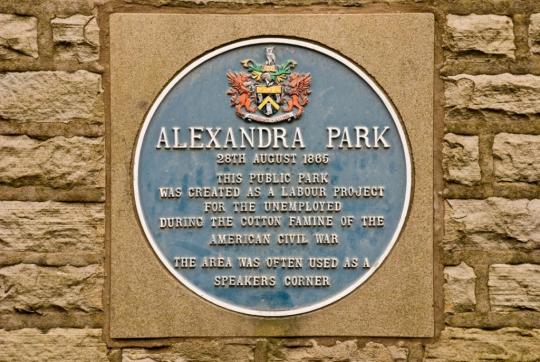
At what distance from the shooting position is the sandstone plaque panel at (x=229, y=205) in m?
4.17

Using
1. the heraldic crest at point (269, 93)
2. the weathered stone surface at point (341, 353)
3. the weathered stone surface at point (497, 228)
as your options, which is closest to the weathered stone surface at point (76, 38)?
the heraldic crest at point (269, 93)

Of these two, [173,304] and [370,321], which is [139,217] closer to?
[173,304]

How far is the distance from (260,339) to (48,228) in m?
1.18

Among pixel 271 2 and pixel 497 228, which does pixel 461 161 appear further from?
pixel 271 2

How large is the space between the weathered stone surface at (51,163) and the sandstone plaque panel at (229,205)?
0.12 m

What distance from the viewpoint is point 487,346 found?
13.7 feet

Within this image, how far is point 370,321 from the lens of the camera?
4164 millimetres

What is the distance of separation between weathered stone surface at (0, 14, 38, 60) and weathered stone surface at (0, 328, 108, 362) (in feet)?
4.49

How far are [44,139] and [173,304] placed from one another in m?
1.04

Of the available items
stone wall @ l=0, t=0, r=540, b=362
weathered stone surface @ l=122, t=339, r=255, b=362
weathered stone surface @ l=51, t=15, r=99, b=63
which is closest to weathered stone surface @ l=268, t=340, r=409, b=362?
stone wall @ l=0, t=0, r=540, b=362

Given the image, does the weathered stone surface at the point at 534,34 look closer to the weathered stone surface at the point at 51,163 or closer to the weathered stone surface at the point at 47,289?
the weathered stone surface at the point at 51,163

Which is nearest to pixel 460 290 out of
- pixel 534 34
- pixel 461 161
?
pixel 461 161

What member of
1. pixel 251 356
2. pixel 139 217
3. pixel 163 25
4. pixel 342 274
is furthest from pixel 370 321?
pixel 163 25

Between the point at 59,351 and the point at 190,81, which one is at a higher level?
the point at 190,81
